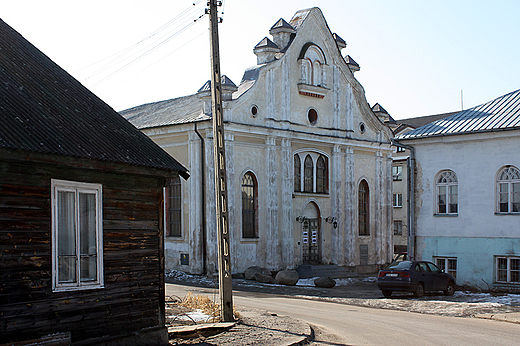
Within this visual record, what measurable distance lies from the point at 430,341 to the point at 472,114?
46.9 feet

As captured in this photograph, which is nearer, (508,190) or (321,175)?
(508,190)

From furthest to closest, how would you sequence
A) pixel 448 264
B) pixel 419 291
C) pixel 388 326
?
pixel 448 264
pixel 419 291
pixel 388 326

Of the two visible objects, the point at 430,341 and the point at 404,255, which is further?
the point at 404,255

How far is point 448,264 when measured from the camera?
23953 mm

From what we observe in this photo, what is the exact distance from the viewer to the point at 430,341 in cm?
1229

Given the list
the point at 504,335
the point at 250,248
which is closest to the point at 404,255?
the point at 250,248

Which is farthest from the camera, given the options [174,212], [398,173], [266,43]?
[398,173]

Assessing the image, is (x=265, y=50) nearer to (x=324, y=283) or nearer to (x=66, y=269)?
(x=324, y=283)

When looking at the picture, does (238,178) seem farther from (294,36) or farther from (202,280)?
(294,36)

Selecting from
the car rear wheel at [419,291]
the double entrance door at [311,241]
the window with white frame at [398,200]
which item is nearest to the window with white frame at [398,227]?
the window with white frame at [398,200]

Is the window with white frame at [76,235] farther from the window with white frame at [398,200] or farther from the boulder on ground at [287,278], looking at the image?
the window with white frame at [398,200]

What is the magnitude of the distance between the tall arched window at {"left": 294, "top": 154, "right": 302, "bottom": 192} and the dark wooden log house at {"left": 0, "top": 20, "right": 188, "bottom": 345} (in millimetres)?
19702

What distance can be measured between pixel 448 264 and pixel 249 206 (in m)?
9.80

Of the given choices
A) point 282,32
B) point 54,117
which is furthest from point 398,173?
point 54,117
